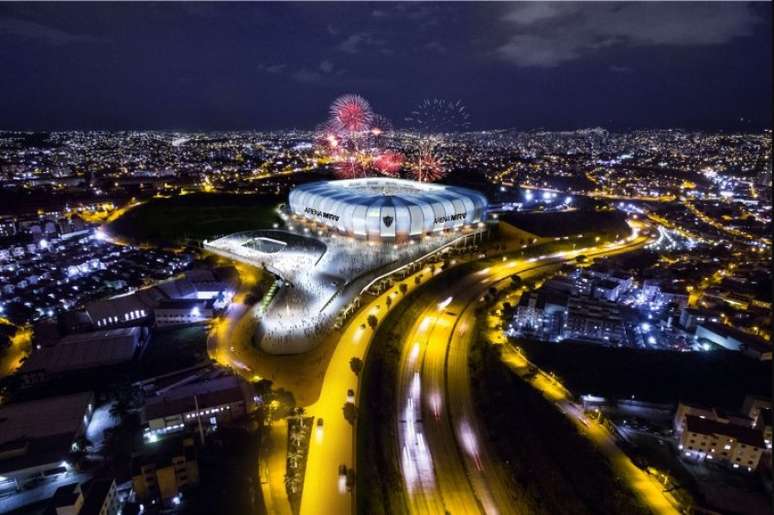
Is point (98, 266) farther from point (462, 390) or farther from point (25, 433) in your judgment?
point (462, 390)

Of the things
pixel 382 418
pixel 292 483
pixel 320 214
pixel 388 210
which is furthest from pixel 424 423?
pixel 320 214

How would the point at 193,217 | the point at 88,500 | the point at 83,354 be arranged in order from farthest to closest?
the point at 193,217
the point at 83,354
the point at 88,500

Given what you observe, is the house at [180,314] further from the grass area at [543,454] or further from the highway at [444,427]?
the grass area at [543,454]

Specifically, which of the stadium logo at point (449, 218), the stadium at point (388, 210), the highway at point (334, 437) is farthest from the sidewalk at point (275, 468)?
the stadium logo at point (449, 218)

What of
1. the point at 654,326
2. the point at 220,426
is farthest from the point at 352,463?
the point at 654,326

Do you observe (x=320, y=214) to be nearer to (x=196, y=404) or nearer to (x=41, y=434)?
(x=196, y=404)

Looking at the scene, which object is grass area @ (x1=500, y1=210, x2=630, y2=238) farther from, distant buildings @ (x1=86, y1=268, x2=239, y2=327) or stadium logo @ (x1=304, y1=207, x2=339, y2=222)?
distant buildings @ (x1=86, y1=268, x2=239, y2=327)

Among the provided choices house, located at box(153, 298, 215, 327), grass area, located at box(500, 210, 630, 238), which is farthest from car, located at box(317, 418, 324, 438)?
grass area, located at box(500, 210, 630, 238)
